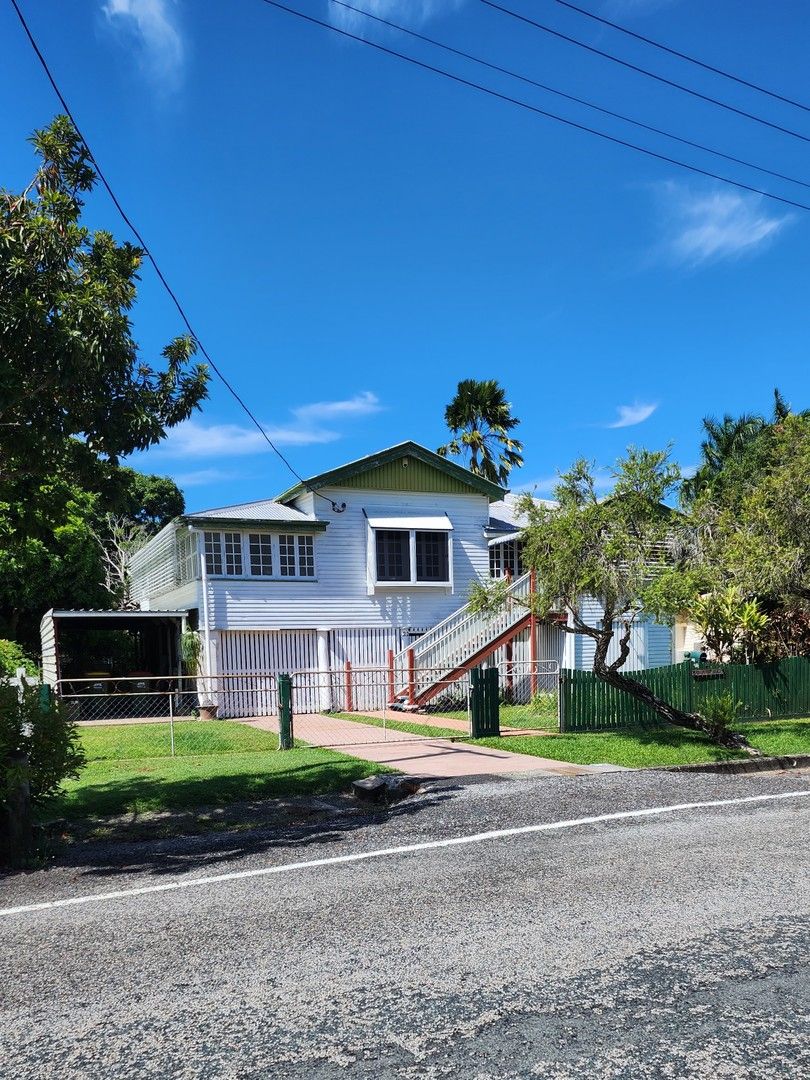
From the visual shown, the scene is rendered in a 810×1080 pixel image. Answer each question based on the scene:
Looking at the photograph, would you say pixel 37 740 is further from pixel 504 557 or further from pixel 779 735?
pixel 504 557

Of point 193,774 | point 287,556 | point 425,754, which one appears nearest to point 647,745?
point 425,754

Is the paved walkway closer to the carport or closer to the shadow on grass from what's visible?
the shadow on grass

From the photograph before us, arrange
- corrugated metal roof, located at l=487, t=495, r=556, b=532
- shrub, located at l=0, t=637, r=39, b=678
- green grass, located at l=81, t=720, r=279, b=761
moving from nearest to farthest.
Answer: green grass, located at l=81, t=720, r=279, b=761 < shrub, located at l=0, t=637, r=39, b=678 < corrugated metal roof, located at l=487, t=495, r=556, b=532

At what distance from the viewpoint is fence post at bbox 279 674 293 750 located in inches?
599

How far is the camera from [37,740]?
8.34 m

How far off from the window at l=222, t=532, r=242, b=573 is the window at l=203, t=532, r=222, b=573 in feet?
0.58

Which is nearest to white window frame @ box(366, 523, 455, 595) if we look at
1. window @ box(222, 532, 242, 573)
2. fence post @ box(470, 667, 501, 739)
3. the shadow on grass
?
window @ box(222, 532, 242, 573)

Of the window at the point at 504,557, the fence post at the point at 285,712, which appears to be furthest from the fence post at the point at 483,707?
the window at the point at 504,557

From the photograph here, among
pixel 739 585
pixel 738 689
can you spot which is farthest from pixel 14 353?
pixel 738 689

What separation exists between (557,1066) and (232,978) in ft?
6.49

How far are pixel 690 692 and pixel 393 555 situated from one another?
1072 centimetres

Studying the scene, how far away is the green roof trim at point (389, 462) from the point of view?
2506 centimetres

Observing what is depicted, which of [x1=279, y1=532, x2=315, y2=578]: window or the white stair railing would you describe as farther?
[x1=279, y1=532, x2=315, y2=578]: window

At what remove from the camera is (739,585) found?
671 inches
